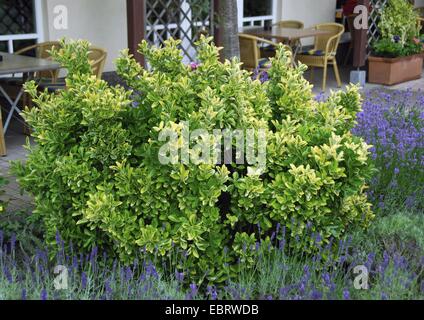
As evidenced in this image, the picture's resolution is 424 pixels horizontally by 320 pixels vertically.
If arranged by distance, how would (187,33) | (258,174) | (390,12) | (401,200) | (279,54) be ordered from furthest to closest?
(390,12) → (187,33) → (401,200) → (279,54) → (258,174)

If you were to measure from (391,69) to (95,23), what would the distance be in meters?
4.80

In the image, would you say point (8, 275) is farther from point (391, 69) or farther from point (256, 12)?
point (256, 12)

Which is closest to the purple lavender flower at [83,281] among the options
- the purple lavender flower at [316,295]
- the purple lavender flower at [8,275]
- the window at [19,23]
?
the purple lavender flower at [8,275]

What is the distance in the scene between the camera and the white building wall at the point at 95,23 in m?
8.34

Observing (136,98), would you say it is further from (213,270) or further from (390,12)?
(390,12)

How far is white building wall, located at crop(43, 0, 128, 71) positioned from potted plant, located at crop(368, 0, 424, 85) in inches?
166

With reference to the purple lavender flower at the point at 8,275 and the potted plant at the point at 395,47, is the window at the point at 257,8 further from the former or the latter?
the purple lavender flower at the point at 8,275

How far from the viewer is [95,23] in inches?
346

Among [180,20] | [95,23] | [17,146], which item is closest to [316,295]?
[17,146]

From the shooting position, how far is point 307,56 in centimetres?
960

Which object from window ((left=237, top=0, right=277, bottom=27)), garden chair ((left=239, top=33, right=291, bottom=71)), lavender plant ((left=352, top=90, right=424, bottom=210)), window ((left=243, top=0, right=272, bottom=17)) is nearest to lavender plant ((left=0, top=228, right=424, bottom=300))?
lavender plant ((left=352, top=90, right=424, bottom=210))
